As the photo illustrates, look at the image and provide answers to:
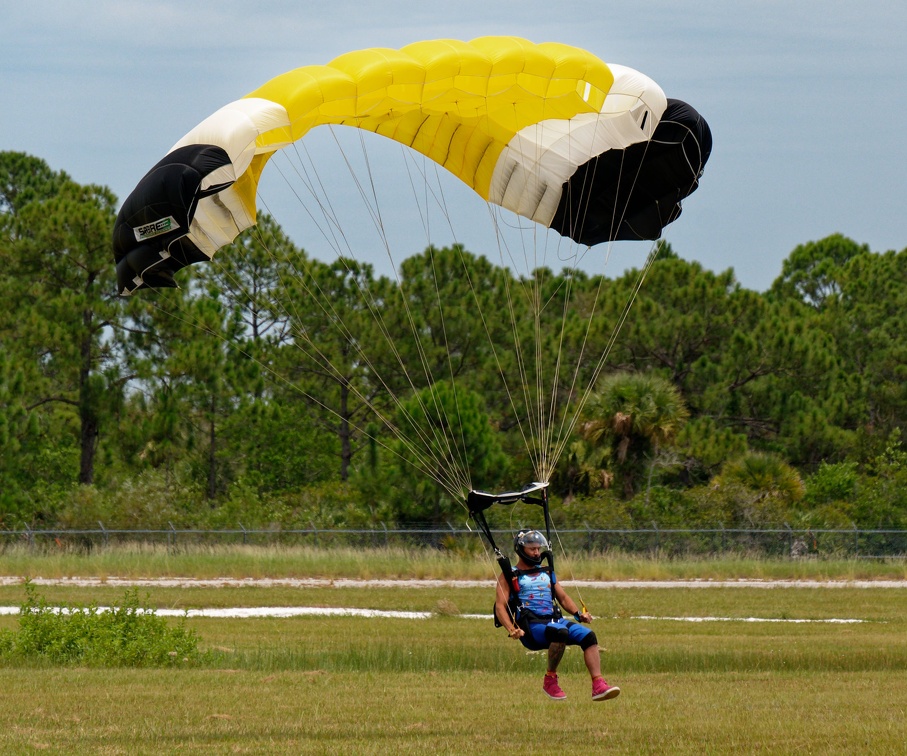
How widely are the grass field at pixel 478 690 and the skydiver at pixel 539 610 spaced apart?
30.3 inches

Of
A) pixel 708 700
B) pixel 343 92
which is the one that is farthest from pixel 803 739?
pixel 343 92

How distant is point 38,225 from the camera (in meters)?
42.2

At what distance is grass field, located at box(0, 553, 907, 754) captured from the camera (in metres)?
11.4

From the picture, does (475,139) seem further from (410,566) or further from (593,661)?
(410,566)

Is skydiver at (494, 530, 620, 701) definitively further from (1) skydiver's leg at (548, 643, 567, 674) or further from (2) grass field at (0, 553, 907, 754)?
(2) grass field at (0, 553, 907, 754)

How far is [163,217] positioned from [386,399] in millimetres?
34516

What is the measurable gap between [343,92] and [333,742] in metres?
6.13

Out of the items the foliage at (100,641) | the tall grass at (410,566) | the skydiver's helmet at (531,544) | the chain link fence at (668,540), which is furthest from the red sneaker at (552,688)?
the chain link fence at (668,540)

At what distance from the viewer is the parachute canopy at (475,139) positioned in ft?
43.2

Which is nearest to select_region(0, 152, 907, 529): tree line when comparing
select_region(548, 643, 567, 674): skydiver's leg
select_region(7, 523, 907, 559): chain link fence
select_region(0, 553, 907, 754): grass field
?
select_region(7, 523, 907, 559): chain link fence

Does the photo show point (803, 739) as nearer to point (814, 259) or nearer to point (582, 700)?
point (582, 700)

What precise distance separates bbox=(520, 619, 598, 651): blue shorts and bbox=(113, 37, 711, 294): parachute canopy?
5.08 meters

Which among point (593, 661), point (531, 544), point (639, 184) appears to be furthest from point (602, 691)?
point (639, 184)

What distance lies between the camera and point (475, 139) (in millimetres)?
15766
